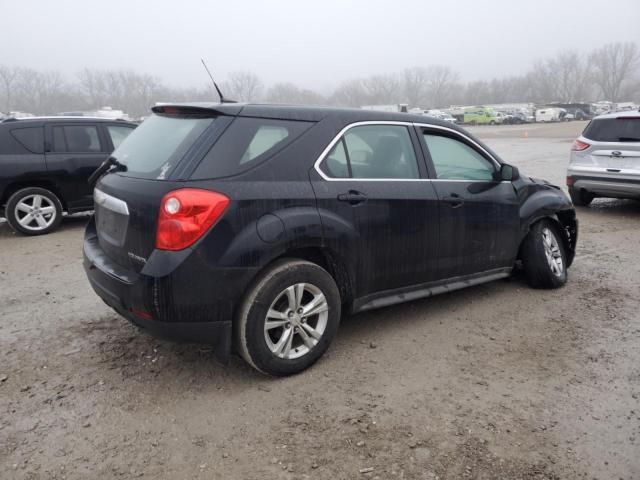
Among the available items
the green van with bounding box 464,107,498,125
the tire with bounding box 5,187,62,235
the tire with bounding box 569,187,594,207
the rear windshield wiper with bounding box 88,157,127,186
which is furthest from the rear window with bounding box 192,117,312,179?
the green van with bounding box 464,107,498,125

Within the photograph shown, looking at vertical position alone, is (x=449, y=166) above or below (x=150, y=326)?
above

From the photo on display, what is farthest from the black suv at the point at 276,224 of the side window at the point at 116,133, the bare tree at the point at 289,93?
the bare tree at the point at 289,93

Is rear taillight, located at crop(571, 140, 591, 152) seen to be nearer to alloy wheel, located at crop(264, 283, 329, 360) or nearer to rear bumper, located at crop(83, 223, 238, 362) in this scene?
alloy wheel, located at crop(264, 283, 329, 360)

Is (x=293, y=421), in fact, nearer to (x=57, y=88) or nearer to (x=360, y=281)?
(x=360, y=281)

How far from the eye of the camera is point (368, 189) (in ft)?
12.3

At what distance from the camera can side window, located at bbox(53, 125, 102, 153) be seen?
8039 mm

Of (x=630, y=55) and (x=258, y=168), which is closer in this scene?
(x=258, y=168)

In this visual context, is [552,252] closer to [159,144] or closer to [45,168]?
[159,144]

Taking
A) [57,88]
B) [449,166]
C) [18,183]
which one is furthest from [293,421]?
[57,88]

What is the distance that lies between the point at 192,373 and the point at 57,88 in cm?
12416

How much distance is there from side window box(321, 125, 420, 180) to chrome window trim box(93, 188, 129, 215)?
1278mm

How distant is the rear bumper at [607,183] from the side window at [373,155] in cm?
604

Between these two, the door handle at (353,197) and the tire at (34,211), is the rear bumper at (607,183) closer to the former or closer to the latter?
the door handle at (353,197)

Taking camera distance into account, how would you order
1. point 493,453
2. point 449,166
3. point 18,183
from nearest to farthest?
point 493,453, point 449,166, point 18,183
